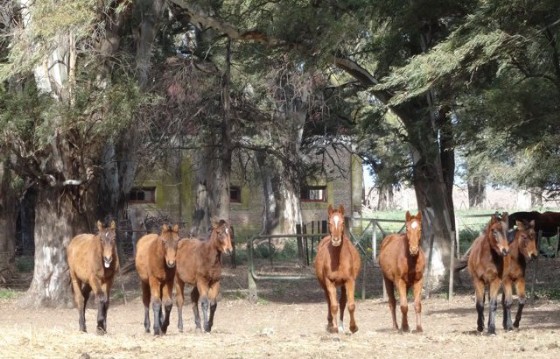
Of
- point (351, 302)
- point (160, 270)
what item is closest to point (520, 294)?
point (351, 302)

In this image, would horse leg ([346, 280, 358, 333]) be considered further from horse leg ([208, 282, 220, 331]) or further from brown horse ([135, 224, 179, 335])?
brown horse ([135, 224, 179, 335])

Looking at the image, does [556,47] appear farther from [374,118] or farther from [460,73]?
[374,118]

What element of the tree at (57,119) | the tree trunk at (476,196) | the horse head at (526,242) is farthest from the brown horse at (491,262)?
the tree trunk at (476,196)

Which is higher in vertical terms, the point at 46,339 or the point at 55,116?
the point at 55,116

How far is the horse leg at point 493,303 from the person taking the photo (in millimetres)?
15078

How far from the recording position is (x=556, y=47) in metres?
17.7

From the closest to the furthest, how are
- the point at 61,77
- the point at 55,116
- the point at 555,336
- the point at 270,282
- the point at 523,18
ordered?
the point at 555,336 → the point at 523,18 → the point at 55,116 → the point at 61,77 → the point at 270,282

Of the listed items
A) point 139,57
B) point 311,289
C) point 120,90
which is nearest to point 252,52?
point 139,57

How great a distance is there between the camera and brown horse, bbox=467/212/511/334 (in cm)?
1535

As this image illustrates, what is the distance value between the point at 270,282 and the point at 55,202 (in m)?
7.24

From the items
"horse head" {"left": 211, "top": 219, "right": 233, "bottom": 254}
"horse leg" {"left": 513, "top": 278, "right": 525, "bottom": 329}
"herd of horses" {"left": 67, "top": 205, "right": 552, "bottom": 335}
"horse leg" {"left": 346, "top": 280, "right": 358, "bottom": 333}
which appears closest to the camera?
"horse leg" {"left": 346, "top": 280, "right": 358, "bottom": 333}

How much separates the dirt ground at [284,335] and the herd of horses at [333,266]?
462 mm

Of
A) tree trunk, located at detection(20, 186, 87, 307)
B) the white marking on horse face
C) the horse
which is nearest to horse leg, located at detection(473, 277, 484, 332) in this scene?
the white marking on horse face

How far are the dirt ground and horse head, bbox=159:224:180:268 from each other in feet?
3.66
